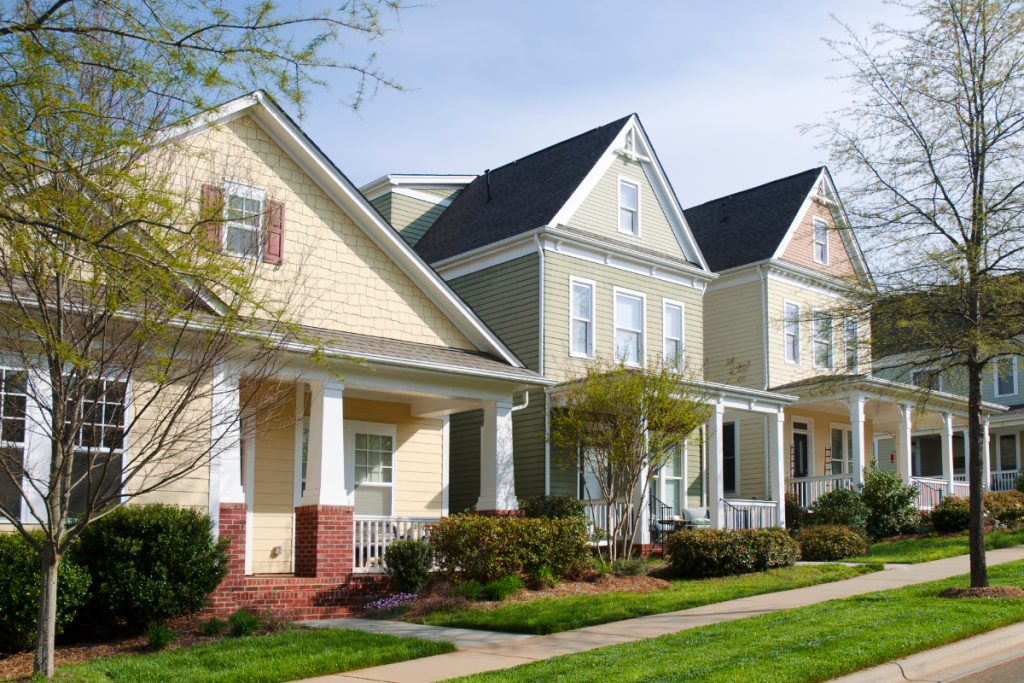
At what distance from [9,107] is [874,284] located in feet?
34.6

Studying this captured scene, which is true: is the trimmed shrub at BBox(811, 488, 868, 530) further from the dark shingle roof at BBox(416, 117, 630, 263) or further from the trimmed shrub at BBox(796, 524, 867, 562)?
the dark shingle roof at BBox(416, 117, 630, 263)

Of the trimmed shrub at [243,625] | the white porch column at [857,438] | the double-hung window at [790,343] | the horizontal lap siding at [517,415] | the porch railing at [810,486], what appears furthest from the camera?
the double-hung window at [790,343]

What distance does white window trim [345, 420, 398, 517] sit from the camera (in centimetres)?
1677

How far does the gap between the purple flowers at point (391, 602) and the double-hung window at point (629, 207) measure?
Result: 11321 millimetres

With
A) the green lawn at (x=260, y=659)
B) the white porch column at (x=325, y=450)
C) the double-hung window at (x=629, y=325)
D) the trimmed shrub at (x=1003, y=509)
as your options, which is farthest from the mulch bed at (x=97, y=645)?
the trimmed shrub at (x=1003, y=509)

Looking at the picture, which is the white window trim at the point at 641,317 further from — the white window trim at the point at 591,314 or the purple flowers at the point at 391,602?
the purple flowers at the point at 391,602

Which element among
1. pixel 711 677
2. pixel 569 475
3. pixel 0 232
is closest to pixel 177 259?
pixel 0 232

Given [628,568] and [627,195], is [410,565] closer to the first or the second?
[628,568]

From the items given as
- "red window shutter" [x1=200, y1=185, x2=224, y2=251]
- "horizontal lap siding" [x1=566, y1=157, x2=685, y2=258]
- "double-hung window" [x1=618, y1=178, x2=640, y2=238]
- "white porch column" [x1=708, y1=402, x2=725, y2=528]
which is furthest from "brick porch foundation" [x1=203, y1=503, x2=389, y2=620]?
"double-hung window" [x1=618, y1=178, x2=640, y2=238]

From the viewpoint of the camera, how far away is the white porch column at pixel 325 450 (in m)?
13.8

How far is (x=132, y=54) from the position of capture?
768 centimetres

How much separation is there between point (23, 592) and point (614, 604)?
6877 millimetres

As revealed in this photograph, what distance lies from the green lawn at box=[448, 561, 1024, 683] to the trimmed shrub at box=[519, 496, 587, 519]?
23.0 ft

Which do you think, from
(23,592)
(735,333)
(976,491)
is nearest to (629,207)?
(735,333)
